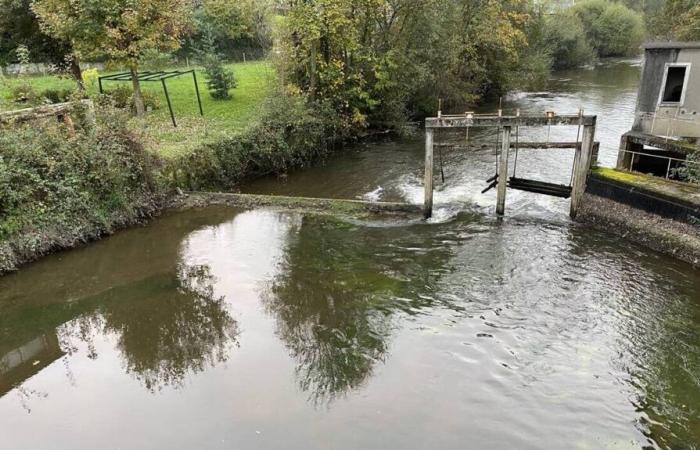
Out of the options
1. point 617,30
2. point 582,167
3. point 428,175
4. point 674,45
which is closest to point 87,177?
point 428,175

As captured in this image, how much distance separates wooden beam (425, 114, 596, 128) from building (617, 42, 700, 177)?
2.21 meters

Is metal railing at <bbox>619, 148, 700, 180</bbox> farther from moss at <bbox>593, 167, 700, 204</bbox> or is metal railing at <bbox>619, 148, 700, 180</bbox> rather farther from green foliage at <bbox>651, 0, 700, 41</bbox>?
green foliage at <bbox>651, 0, 700, 41</bbox>

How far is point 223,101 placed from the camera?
25.4 m

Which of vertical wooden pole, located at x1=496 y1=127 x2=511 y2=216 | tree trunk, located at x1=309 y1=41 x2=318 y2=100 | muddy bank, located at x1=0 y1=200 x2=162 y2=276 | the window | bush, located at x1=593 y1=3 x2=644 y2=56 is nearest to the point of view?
muddy bank, located at x1=0 y1=200 x2=162 y2=276

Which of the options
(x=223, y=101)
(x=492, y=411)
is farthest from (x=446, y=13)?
(x=492, y=411)

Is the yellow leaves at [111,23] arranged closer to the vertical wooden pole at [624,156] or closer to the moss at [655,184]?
the moss at [655,184]

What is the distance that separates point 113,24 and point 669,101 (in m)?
18.2

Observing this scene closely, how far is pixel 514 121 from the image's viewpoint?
47.3 feet

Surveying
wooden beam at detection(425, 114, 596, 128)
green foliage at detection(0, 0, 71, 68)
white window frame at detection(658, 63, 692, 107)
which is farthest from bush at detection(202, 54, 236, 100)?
white window frame at detection(658, 63, 692, 107)

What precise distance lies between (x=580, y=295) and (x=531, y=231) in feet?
12.2

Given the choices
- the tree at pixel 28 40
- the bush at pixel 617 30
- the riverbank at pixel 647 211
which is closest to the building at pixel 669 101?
the riverbank at pixel 647 211

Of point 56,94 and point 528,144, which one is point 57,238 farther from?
point 528,144

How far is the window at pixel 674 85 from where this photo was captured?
50.3 ft

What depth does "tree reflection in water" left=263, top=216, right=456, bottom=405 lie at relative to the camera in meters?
9.27
